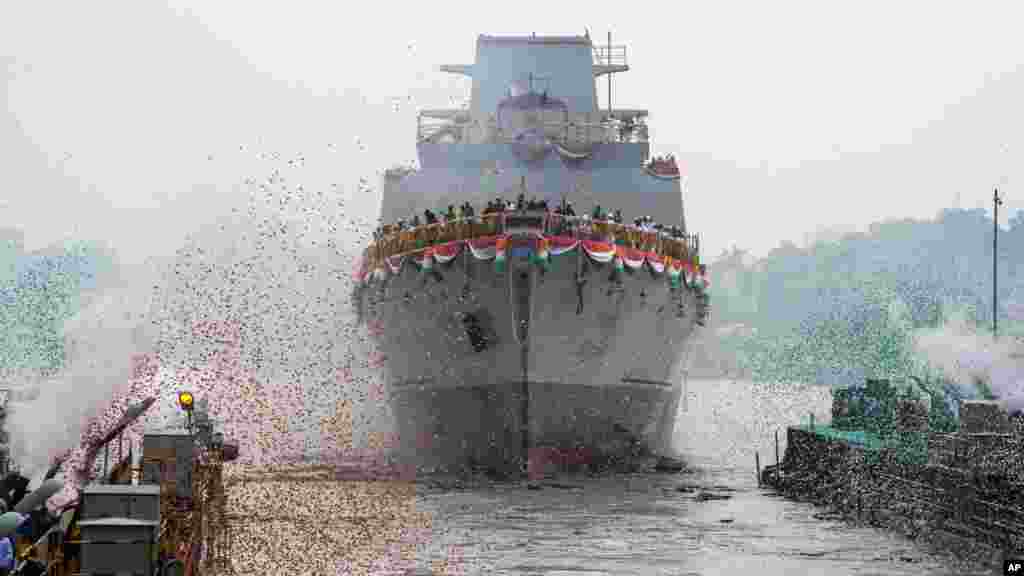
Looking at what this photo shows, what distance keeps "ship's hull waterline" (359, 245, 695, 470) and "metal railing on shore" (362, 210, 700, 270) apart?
85 centimetres

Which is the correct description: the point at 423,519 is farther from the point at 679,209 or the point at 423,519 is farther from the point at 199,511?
the point at 679,209

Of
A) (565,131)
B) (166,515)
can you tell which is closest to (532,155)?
(565,131)

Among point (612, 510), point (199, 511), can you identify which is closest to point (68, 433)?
point (199, 511)

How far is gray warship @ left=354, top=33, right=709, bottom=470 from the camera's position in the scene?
41.0 metres

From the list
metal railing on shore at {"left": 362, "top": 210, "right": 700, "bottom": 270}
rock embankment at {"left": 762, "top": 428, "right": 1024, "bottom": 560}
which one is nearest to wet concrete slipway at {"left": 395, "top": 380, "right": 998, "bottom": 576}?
rock embankment at {"left": 762, "top": 428, "right": 1024, "bottom": 560}

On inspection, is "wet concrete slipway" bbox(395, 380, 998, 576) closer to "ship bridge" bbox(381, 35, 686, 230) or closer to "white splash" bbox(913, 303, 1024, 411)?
"white splash" bbox(913, 303, 1024, 411)

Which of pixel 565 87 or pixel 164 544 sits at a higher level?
pixel 565 87

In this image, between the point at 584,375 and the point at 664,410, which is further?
the point at 664,410

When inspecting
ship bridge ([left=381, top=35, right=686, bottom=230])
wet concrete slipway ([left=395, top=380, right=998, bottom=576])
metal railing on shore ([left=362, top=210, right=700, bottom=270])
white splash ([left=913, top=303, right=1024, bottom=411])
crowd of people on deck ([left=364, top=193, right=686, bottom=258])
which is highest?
ship bridge ([left=381, top=35, right=686, bottom=230])

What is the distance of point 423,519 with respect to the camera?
3359 centimetres

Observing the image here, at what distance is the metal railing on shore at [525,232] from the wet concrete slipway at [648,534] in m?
6.81

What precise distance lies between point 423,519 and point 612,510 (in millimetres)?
4788

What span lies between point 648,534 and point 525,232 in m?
→ 11.3

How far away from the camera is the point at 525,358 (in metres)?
40.6
